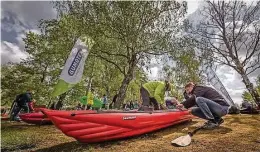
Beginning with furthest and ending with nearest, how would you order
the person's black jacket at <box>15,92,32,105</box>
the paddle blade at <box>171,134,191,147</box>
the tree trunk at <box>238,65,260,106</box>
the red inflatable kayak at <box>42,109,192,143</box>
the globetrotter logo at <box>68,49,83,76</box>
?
the tree trunk at <box>238,65,260,106</box> < the person's black jacket at <box>15,92,32,105</box> < the globetrotter logo at <box>68,49,83,76</box> < the red inflatable kayak at <box>42,109,192,143</box> < the paddle blade at <box>171,134,191,147</box>

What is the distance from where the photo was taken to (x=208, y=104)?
7012 millimetres

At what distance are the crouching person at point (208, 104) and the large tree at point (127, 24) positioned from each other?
30.9 ft

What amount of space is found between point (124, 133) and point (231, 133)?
2712mm

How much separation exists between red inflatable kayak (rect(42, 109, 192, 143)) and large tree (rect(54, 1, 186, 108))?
964 centimetres

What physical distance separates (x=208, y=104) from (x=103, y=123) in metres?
2.85

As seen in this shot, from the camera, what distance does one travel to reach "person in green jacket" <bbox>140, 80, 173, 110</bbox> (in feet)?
27.2

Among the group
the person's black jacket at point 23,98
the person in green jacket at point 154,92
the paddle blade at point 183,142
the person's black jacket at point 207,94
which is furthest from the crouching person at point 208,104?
the person's black jacket at point 23,98

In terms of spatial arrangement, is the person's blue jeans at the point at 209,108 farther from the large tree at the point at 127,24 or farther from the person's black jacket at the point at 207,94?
the large tree at the point at 127,24

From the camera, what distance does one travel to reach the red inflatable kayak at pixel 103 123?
232 inches

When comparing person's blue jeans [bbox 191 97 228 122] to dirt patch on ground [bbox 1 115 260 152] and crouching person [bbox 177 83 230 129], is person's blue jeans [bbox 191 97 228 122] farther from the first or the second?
dirt patch on ground [bbox 1 115 260 152]

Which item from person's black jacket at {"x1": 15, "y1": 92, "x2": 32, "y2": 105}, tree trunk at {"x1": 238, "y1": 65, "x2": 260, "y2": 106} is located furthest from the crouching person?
tree trunk at {"x1": 238, "y1": 65, "x2": 260, "y2": 106}

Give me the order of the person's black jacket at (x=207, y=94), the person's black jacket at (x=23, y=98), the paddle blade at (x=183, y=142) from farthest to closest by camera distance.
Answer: the person's black jacket at (x=23, y=98), the person's black jacket at (x=207, y=94), the paddle blade at (x=183, y=142)

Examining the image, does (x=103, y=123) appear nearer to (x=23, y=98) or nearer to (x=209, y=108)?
(x=209, y=108)

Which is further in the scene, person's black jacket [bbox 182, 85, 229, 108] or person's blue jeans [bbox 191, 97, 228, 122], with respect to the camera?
person's black jacket [bbox 182, 85, 229, 108]
